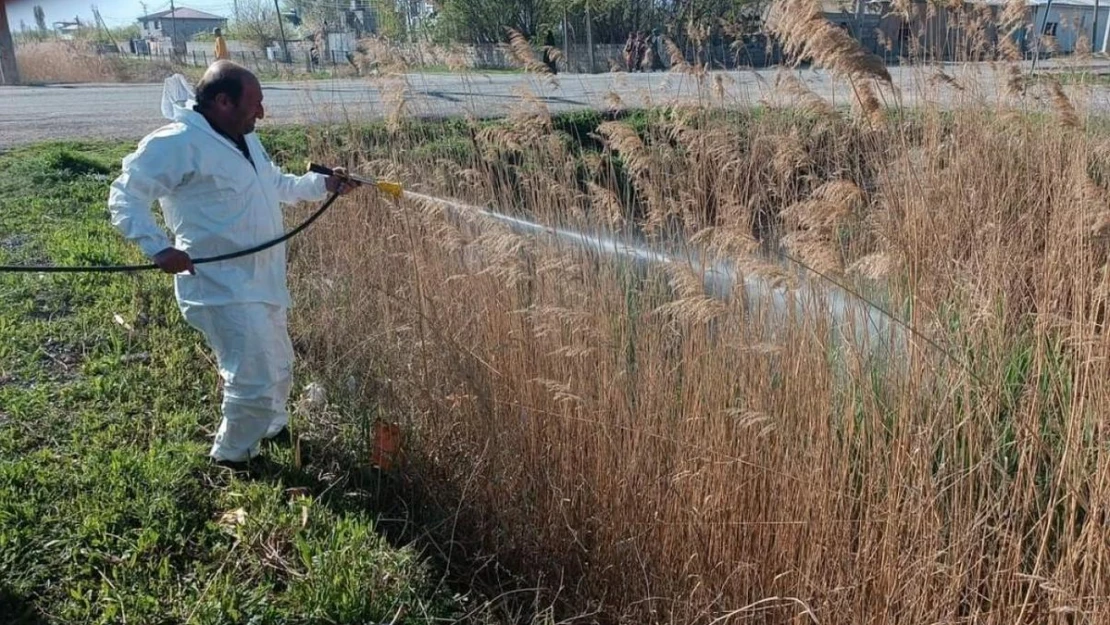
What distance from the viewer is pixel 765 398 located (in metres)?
2.67

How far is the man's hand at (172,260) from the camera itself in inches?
118

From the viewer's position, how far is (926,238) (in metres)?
→ 2.70

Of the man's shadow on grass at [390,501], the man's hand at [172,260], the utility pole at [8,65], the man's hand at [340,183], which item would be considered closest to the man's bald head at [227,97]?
the man's hand at [340,183]

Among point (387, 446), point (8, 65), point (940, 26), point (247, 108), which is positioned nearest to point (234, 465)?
point (387, 446)

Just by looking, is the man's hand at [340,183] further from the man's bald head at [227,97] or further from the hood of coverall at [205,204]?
the man's bald head at [227,97]

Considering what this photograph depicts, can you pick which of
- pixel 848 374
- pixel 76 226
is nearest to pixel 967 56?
pixel 848 374

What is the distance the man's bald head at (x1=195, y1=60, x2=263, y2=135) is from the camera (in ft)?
11.1

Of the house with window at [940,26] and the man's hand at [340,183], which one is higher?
the house with window at [940,26]

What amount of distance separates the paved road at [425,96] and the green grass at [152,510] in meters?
1.85

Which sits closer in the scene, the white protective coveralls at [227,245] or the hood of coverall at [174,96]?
the white protective coveralls at [227,245]

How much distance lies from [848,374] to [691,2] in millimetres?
4529

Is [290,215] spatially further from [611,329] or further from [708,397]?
[708,397]

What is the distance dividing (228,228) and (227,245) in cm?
6

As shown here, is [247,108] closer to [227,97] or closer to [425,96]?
[227,97]
